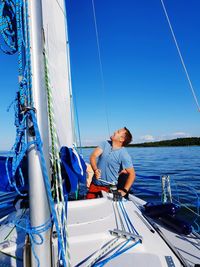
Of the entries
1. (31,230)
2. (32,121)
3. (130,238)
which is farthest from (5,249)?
(32,121)

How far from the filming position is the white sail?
9.84 feet

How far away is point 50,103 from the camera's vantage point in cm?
171

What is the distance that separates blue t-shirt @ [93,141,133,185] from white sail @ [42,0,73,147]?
1233 millimetres

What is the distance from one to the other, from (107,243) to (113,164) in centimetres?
225

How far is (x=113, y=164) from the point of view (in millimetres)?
4457

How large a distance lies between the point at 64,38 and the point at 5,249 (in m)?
3.16

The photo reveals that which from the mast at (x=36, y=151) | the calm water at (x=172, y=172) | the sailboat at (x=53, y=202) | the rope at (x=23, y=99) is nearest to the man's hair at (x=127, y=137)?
the calm water at (x=172, y=172)

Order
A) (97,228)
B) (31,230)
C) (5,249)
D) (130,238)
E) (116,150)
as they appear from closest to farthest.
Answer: (31,230) → (5,249) → (130,238) → (97,228) → (116,150)

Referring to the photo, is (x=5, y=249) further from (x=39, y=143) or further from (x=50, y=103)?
(x=50, y=103)

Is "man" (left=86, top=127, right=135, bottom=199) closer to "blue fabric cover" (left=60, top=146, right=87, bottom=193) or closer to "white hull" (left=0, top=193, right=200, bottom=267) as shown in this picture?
"white hull" (left=0, top=193, right=200, bottom=267)

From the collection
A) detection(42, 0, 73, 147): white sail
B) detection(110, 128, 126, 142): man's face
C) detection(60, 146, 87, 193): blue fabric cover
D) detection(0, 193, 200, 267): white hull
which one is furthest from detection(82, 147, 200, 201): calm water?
detection(60, 146, 87, 193): blue fabric cover

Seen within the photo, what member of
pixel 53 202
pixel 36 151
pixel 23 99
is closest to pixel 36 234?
pixel 53 202

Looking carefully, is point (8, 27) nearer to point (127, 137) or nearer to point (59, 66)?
point (59, 66)

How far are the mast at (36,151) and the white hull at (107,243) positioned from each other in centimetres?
67
